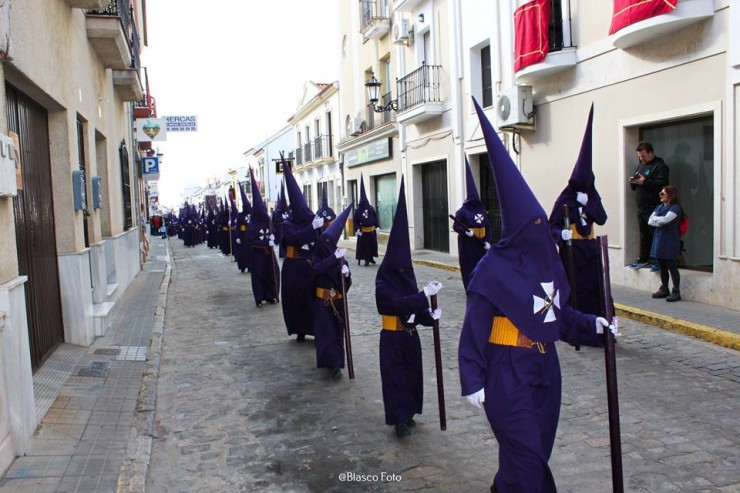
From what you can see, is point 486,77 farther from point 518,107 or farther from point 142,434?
point 142,434

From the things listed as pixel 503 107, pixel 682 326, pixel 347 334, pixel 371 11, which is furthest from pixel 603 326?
pixel 371 11

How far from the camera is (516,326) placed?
3.28 m

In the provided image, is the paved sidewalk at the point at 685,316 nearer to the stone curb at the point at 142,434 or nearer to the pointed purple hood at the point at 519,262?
the pointed purple hood at the point at 519,262

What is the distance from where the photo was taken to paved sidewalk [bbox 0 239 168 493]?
4.19 m

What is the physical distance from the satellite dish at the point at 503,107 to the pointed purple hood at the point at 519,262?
1041cm

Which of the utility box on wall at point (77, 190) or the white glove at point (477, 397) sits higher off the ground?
the utility box on wall at point (77, 190)

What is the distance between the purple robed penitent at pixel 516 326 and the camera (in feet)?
10.6

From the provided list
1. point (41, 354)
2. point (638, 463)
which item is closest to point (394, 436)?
point (638, 463)

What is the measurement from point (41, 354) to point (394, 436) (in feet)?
12.9

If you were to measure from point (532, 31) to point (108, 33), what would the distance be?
24.8 feet

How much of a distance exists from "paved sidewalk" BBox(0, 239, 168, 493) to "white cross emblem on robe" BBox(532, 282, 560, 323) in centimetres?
293

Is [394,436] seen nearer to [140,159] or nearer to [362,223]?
[362,223]

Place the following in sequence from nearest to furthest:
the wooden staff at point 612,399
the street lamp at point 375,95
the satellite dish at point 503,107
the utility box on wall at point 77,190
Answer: the wooden staff at point 612,399
the utility box on wall at point 77,190
the satellite dish at point 503,107
the street lamp at point 375,95

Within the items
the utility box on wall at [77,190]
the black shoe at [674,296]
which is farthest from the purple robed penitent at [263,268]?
the black shoe at [674,296]
